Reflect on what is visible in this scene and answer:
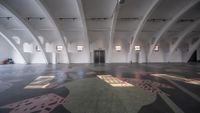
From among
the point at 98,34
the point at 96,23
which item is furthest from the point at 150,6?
the point at 98,34

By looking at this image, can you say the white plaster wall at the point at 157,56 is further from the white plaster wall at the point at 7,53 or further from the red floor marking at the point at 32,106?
the white plaster wall at the point at 7,53

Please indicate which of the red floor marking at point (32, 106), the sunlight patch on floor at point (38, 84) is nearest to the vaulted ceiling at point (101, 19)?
the sunlight patch on floor at point (38, 84)

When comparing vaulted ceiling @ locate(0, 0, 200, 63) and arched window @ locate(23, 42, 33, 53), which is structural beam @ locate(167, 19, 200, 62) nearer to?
vaulted ceiling @ locate(0, 0, 200, 63)

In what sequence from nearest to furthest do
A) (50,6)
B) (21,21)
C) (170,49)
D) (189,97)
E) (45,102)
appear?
1. (45,102)
2. (189,97)
3. (50,6)
4. (21,21)
5. (170,49)

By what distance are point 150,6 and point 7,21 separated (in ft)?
68.2

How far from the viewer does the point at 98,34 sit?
2403cm

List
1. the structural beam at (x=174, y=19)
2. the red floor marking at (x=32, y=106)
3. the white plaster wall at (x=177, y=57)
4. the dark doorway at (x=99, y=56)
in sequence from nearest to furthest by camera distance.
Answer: the red floor marking at (x=32, y=106) → the structural beam at (x=174, y=19) → the dark doorway at (x=99, y=56) → the white plaster wall at (x=177, y=57)

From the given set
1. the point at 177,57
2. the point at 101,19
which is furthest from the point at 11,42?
the point at 177,57

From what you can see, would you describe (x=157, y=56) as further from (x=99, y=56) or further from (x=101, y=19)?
(x=101, y=19)

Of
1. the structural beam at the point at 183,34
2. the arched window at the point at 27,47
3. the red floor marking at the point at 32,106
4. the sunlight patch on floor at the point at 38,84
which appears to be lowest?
the sunlight patch on floor at the point at 38,84

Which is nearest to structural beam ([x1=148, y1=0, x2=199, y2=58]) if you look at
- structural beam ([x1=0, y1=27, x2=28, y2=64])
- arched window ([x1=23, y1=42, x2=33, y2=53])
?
arched window ([x1=23, y1=42, x2=33, y2=53])

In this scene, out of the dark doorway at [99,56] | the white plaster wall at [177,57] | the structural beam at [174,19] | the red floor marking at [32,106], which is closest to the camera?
the red floor marking at [32,106]

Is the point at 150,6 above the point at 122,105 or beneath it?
above

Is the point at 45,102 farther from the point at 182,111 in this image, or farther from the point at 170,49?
the point at 170,49
